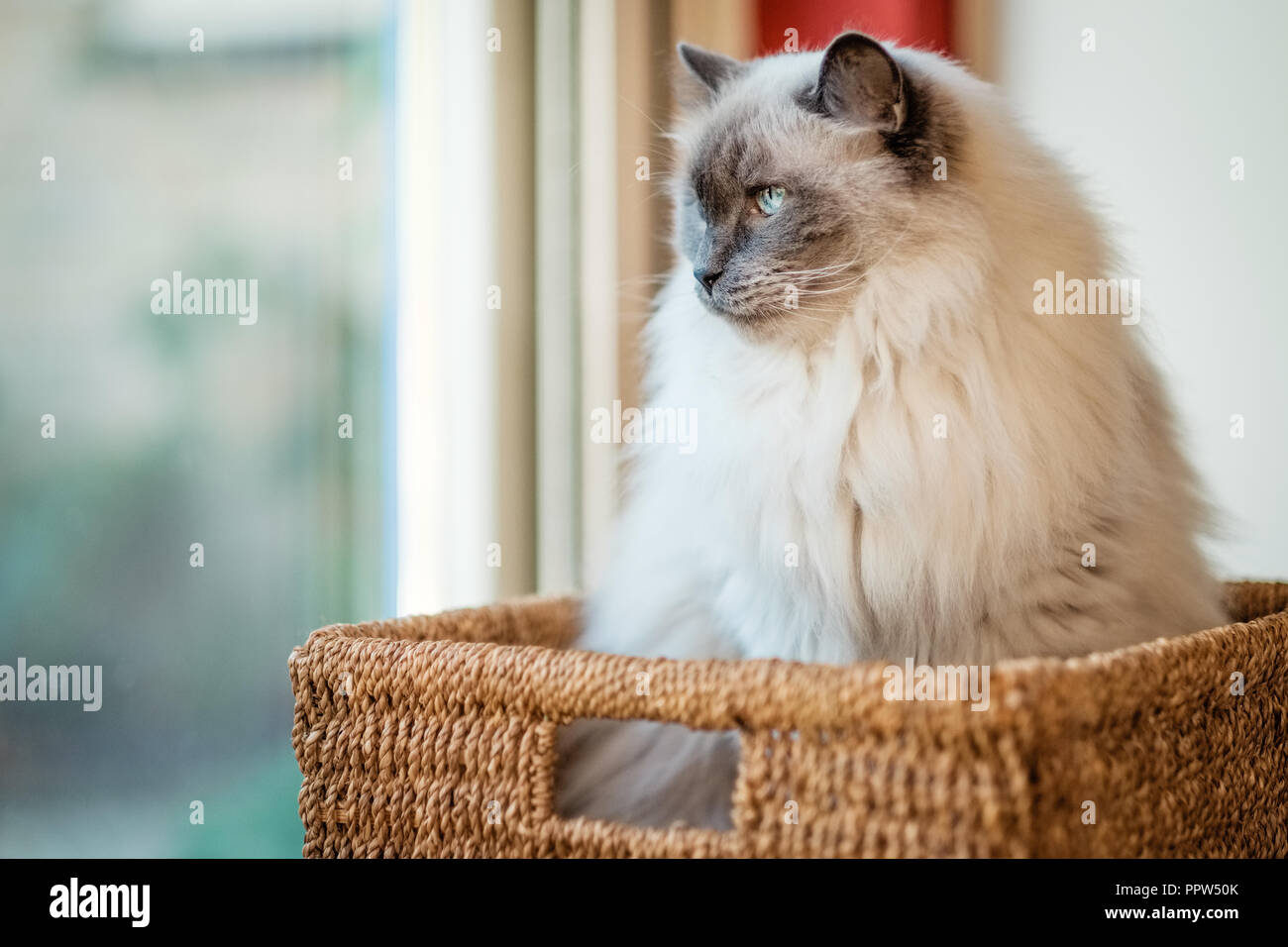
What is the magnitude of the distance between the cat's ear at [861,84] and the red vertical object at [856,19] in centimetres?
113

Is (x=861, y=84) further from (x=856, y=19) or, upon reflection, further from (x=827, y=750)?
(x=856, y=19)

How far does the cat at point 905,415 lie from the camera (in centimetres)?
103

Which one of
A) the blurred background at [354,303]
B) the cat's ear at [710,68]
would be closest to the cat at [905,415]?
the cat's ear at [710,68]

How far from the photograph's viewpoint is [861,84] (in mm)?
A: 1049

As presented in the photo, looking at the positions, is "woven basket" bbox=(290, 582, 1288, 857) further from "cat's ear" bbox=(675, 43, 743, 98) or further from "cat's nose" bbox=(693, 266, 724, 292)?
"cat's ear" bbox=(675, 43, 743, 98)

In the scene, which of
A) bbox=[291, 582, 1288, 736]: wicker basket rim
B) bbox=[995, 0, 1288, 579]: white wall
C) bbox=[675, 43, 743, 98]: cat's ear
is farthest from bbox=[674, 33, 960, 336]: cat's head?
bbox=[995, 0, 1288, 579]: white wall

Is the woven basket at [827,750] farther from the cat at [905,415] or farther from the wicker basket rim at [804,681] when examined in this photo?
the cat at [905,415]

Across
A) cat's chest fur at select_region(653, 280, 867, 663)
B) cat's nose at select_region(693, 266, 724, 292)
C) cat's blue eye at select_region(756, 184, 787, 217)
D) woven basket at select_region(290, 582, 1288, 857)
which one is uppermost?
cat's blue eye at select_region(756, 184, 787, 217)

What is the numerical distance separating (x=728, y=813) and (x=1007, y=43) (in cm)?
180

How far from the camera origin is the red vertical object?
213cm

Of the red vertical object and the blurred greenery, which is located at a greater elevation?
the red vertical object

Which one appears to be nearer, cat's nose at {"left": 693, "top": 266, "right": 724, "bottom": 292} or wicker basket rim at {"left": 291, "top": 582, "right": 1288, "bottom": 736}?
wicker basket rim at {"left": 291, "top": 582, "right": 1288, "bottom": 736}
